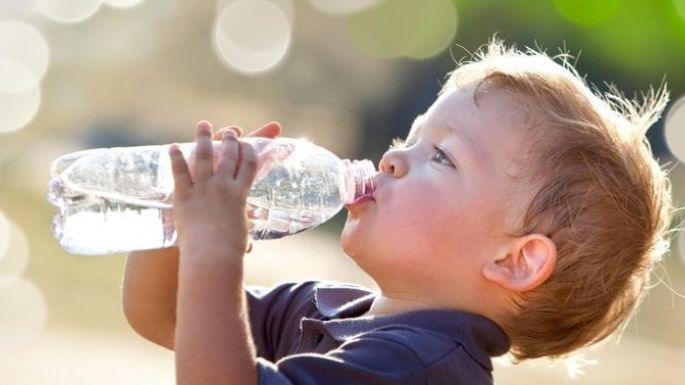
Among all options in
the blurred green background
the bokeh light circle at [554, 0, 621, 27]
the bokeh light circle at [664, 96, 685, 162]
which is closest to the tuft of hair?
the blurred green background

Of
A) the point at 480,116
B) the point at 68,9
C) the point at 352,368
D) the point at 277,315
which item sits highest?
the point at 68,9

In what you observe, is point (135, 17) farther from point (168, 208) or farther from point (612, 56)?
point (168, 208)

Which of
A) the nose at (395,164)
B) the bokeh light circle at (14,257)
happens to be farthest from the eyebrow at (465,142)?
the bokeh light circle at (14,257)

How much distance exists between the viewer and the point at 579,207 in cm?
258

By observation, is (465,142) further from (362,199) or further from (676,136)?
(676,136)

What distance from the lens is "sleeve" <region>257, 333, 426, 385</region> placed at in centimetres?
223

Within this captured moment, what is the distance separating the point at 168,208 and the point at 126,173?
6.6 inches

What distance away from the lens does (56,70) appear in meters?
11.3


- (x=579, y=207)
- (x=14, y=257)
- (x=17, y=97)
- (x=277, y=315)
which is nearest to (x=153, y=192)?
(x=277, y=315)

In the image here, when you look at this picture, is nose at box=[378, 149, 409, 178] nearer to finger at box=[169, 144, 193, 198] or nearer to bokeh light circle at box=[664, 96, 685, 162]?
finger at box=[169, 144, 193, 198]

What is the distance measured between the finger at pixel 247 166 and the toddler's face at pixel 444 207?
29 centimetres

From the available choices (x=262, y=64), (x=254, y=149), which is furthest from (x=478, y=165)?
(x=262, y=64)

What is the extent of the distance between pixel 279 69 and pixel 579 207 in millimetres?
8878

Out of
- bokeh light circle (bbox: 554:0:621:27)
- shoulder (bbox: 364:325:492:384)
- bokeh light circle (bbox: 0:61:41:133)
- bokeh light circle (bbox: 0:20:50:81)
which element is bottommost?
shoulder (bbox: 364:325:492:384)
